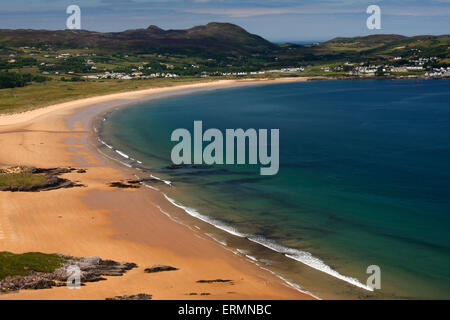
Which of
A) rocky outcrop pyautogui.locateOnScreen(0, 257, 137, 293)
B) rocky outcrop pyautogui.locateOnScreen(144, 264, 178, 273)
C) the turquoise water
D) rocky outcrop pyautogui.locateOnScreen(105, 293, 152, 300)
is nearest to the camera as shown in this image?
rocky outcrop pyautogui.locateOnScreen(105, 293, 152, 300)

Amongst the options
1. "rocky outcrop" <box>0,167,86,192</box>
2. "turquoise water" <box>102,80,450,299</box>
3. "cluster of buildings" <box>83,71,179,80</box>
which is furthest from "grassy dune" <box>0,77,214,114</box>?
"rocky outcrop" <box>0,167,86,192</box>

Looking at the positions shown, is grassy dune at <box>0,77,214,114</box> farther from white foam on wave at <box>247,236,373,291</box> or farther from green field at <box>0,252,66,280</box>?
white foam on wave at <box>247,236,373,291</box>

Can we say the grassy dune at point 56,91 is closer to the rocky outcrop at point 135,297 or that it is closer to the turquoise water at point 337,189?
the turquoise water at point 337,189

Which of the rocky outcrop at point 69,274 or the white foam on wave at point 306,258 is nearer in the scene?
the rocky outcrop at point 69,274

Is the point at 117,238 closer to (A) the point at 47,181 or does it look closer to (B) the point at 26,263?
(B) the point at 26,263

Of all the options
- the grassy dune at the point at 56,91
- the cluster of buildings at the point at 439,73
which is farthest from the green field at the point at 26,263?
the cluster of buildings at the point at 439,73

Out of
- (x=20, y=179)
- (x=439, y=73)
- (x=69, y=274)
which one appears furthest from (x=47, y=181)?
(x=439, y=73)
